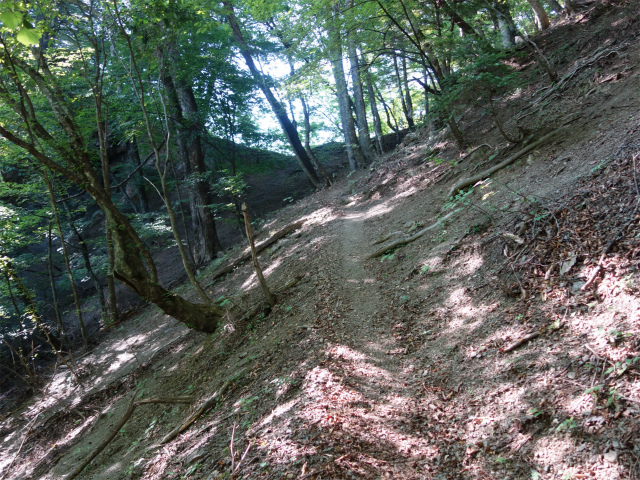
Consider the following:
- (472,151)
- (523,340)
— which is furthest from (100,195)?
(472,151)

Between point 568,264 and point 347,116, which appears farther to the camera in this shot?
point 347,116

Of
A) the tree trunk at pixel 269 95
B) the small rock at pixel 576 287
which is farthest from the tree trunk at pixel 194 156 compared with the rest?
the small rock at pixel 576 287

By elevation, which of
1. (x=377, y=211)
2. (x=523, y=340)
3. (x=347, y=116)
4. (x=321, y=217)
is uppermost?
(x=347, y=116)

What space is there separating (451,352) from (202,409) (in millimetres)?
3513

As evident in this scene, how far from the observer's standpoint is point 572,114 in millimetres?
7445

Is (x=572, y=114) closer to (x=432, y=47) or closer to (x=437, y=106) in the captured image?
(x=437, y=106)

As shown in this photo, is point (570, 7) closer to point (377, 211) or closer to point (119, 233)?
point (377, 211)

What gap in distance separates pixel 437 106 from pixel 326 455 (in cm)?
753

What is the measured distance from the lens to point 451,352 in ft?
14.1

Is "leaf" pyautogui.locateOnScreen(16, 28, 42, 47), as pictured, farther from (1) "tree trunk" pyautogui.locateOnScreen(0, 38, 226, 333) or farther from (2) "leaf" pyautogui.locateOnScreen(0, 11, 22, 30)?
(1) "tree trunk" pyautogui.locateOnScreen(0, 38, 226, 333)

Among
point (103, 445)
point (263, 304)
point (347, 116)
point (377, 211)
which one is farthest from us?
point (347, 116)

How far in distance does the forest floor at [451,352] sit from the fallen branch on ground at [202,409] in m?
0.09

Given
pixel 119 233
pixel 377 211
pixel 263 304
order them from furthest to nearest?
1. pixel 377 211
2. pixel 263 304
3. pixel 119 233

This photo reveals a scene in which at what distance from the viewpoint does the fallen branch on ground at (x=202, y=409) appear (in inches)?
194
